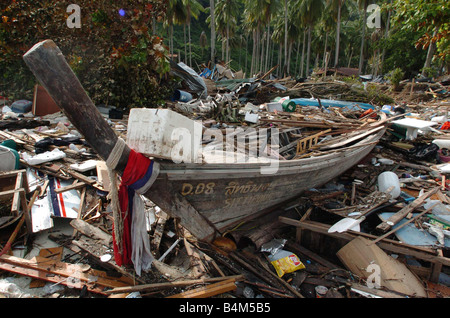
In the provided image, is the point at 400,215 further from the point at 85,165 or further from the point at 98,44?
the point at 98,44

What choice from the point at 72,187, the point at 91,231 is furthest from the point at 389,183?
the point at 72,187

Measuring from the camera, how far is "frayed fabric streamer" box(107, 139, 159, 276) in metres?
2.64

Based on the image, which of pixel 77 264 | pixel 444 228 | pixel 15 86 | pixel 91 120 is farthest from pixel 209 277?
pixel 15 86

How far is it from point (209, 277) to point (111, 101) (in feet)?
23.4

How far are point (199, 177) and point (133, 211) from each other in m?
0.81

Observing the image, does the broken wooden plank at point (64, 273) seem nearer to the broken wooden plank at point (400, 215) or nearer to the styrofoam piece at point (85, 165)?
the styrofoam piece at point (85, 165)

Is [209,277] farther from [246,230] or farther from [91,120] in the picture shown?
[91,120]

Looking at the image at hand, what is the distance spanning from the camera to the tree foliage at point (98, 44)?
7.56 meters

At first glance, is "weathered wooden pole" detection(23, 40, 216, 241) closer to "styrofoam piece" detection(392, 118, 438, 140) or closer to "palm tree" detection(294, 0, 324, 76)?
"styrofoam piece" detection(392, 118, 438, 140)

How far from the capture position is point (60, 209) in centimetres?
421

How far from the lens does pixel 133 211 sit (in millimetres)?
2932

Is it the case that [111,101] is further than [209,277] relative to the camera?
Yes
